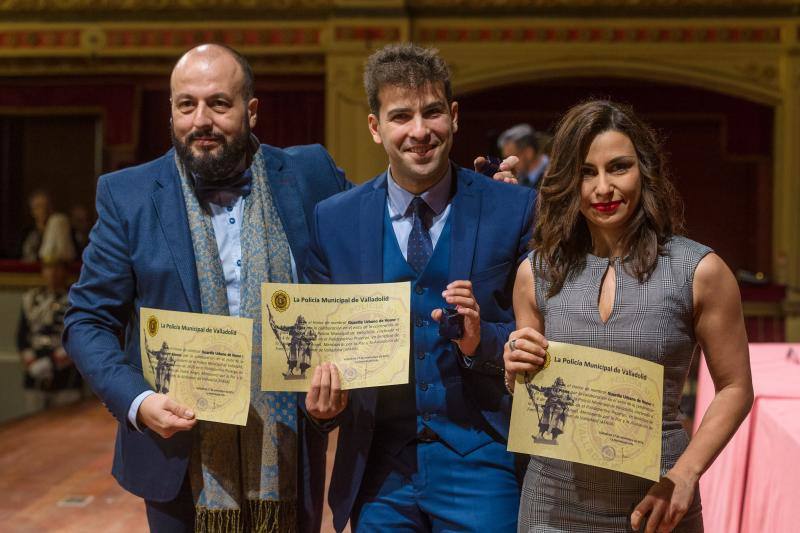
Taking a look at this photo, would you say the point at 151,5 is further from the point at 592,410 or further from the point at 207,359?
the point at 592,410

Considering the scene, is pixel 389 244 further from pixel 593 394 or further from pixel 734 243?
pixel 734 243

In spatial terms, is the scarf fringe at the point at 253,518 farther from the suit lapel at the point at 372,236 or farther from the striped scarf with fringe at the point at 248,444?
the suit lapel at the point at 372,236

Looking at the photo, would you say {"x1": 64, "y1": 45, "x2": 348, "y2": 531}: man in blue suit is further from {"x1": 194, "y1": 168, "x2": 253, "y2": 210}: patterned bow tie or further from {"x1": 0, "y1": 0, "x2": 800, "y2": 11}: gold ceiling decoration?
{"x1": 0, "y1": 0, "x2": 800, "y2": 11}: gold ceiling decoration

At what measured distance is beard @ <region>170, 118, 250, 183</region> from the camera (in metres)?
1.84

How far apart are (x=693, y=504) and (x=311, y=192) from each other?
104cm

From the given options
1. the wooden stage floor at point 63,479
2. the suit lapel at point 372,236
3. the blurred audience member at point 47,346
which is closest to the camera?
the suit lapel at point 372,236

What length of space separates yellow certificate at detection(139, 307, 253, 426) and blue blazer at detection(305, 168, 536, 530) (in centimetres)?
20

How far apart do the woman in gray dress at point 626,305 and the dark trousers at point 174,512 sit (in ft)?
2.32

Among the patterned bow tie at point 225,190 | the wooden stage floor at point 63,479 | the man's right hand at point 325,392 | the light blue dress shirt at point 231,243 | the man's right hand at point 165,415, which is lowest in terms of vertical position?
the wooden stage floor at point 63,479

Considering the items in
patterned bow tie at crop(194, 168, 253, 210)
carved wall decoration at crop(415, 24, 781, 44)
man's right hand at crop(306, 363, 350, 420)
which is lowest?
man's right hand at crop(306, 363, 350, 420)

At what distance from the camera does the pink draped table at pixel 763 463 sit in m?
1.86

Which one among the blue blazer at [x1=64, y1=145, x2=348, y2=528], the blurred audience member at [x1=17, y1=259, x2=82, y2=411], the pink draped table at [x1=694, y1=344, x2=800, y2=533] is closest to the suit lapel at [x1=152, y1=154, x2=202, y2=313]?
the blue blazer at [x1=64, y1=145, x2=348, y2=528]

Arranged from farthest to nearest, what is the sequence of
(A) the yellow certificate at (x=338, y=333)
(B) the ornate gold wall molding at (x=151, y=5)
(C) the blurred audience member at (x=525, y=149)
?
(B) the ornate gold wall molding at (x=151, y=5) < (C) the blurred audience member at (x=525, y=149) < (A) the yellow certificate at (x=338, y=333)

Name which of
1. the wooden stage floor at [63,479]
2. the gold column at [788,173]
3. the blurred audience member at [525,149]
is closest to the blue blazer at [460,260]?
the wooden stage floor at [63,479]
